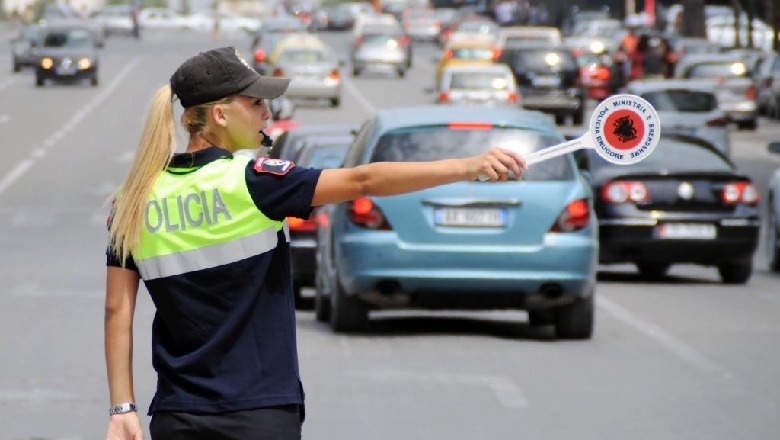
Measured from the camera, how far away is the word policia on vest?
15.3ft

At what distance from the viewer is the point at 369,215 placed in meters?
12.9

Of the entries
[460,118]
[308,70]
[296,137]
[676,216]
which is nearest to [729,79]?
[308,70]

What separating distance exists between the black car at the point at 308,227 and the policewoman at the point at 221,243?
10512mm

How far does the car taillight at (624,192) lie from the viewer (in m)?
18.0

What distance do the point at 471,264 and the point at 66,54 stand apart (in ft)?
162

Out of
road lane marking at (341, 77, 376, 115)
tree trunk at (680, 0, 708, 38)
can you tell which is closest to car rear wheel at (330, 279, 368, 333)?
road lane marking at (341, 77, 376, 115)

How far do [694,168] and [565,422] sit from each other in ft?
28.4

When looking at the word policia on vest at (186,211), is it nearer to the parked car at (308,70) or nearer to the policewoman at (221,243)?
the policewoman at (221,243)

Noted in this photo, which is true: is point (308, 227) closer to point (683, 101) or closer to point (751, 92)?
point (683, 101)

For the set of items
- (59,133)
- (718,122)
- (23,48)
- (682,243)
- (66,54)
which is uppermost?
(682,243)

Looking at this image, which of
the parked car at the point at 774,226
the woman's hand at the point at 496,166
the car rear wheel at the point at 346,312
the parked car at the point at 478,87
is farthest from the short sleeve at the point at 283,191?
the parked car at the point at 478,87

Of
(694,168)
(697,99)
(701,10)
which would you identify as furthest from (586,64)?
(694,168)

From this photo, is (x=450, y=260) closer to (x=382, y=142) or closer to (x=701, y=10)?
(x=382, y=142)

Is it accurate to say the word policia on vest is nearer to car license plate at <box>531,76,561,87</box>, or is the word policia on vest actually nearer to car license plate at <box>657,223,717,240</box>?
car license plate at <box>657,223,717,240</box>
